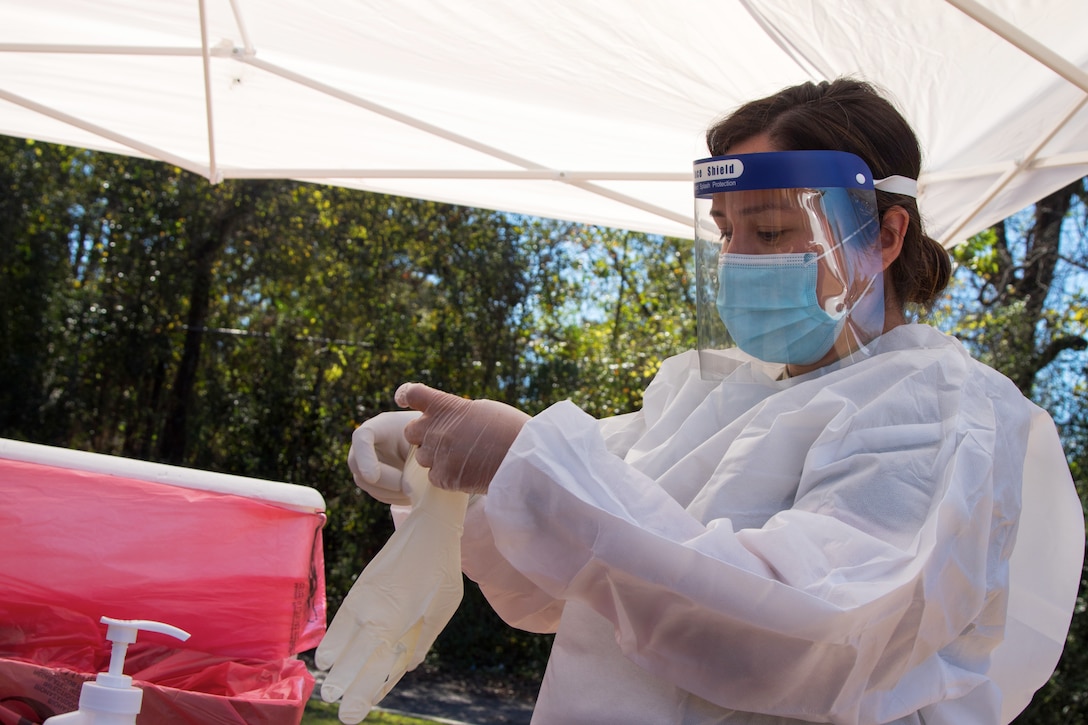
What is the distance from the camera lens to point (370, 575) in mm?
1479

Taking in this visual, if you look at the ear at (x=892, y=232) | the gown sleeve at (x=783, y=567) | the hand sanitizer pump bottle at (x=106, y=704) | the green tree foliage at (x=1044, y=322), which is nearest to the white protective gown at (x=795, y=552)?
the gown sleeve at (x=783, y=567)

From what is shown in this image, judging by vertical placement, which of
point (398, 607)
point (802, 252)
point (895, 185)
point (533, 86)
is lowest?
point (398, 607)

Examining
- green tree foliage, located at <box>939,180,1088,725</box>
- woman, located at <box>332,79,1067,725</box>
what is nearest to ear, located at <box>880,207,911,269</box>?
woman, located at <box>332,79,1067,725</box>

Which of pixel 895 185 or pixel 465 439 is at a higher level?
pixel 895 185

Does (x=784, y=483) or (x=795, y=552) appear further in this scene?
(x=784, y=483)

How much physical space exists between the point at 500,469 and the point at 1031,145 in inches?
90.8

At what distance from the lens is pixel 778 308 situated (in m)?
1.53

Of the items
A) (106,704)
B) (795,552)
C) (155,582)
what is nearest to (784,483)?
(795,552)

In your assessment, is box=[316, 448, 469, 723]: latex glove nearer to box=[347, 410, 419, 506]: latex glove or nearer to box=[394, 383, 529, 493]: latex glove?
box=[347, 410, 419, 506]: latex glove

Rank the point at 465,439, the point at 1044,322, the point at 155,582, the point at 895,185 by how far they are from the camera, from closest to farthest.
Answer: the point at 465,439 → the point at 895,185 → the point at 155,582 → the point at 1044,322

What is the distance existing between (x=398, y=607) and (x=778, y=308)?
73 cm

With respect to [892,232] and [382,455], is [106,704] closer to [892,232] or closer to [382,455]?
[382,455]

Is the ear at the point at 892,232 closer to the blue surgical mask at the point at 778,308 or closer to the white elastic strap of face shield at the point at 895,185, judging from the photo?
the white elastic strap of face shield at the point at 895,185

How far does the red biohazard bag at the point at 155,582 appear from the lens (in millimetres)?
1744
